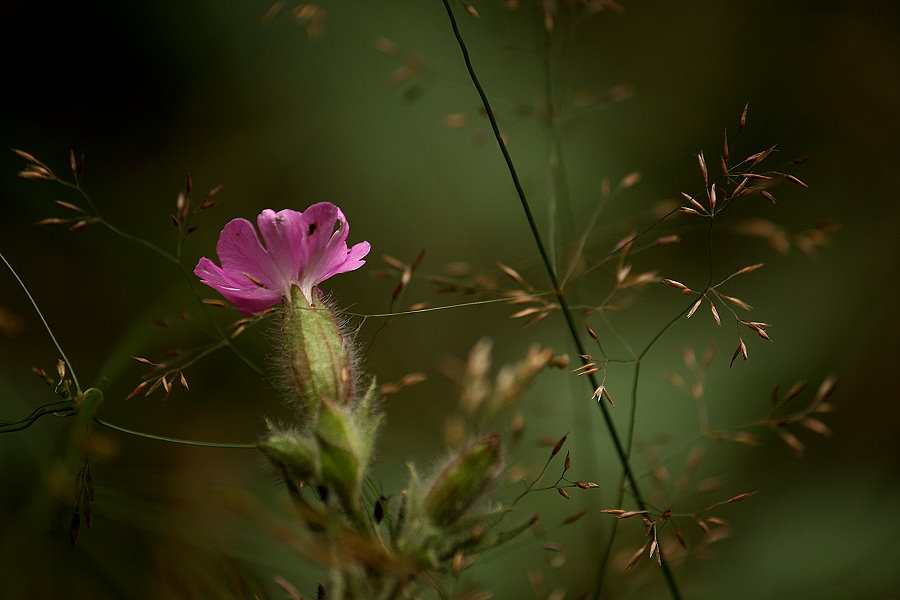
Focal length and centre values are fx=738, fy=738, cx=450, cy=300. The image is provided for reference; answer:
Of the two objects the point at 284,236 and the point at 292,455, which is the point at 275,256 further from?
the point at 292,455

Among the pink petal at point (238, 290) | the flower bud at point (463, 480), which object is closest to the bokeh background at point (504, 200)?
the pink petal at point (238, 290)

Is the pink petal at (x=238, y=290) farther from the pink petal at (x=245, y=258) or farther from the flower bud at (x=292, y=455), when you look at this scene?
the flower bud at (x=292, y=455)

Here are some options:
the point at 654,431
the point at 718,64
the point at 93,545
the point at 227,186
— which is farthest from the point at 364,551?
Result: the point at 718,64

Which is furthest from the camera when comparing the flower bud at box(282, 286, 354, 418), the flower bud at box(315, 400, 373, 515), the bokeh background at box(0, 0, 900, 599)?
the bokeh background at box(0, 0, 900, 599)

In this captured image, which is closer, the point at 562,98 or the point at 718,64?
the point at 562,98

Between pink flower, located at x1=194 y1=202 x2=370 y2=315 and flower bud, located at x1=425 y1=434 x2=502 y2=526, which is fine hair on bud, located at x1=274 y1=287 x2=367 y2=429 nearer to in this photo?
pink flower, located at x1=194 y1=202 x2=370 y2=315

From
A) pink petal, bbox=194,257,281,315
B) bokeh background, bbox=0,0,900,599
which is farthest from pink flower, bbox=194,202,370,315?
bokeh background, bbox=0,0,900,599

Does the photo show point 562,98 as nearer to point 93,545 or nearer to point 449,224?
point 449,224
